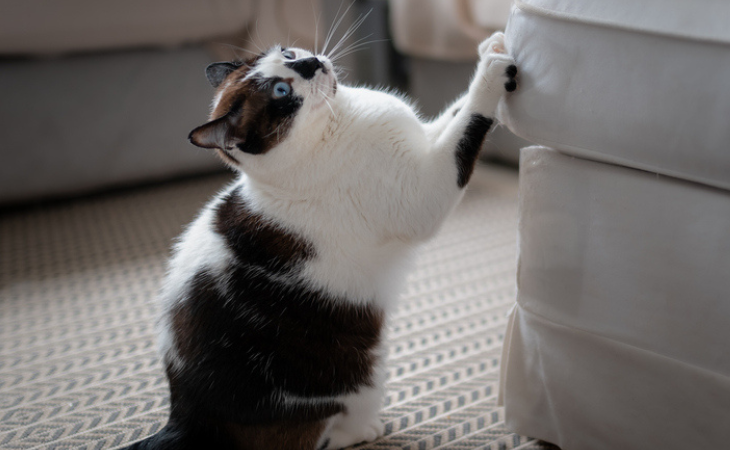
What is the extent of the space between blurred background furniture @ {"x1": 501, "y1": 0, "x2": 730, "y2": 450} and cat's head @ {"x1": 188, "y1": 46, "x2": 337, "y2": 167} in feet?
0.88

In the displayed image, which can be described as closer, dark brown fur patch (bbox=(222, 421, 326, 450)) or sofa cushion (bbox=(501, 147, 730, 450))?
sofa cushion (bbox=(501, 147, 730, 450))

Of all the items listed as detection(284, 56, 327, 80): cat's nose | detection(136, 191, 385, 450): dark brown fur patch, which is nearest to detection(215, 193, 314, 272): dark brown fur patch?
detection(136, 191, 385, 450): dark brown fur patch

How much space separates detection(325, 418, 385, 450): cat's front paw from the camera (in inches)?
41.0

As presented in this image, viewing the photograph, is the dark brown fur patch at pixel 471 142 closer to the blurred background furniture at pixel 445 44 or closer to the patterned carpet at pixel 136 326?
the patterned carpet at pixel 136 326

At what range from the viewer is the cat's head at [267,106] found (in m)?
0.94

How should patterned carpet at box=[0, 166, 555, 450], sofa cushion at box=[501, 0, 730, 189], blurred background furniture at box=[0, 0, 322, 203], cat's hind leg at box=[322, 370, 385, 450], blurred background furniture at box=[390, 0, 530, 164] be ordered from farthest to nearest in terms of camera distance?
1. blurred background furniture at box=[390, 0, 530, 164]
2. blurred background furniture at box=[0, 0, 322, 203]
3. patterned carpet at box=[0, 166, 555, 450]
4. cat's hind leg at box=[322, 370, 385, 450]
5. sofa cushion at box=[501, 0, 730, 189]

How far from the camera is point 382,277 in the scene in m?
1.01

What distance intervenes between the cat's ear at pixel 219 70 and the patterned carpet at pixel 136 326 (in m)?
0.56

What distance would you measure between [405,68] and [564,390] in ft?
6.09

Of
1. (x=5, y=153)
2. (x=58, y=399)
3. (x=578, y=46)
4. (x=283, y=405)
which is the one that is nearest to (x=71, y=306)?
(x=58, y=399)

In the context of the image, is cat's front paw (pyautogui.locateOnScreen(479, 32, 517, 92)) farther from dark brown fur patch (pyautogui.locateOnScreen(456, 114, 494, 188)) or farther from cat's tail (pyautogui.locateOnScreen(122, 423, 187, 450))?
cat's tail (pyautogui.locateOnScreen(122, 423, 187, 450))

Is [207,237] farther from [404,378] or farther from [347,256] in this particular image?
[404,378]

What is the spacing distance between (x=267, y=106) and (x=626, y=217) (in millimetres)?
493

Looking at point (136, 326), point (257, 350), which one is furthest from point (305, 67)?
point (136, 326)
